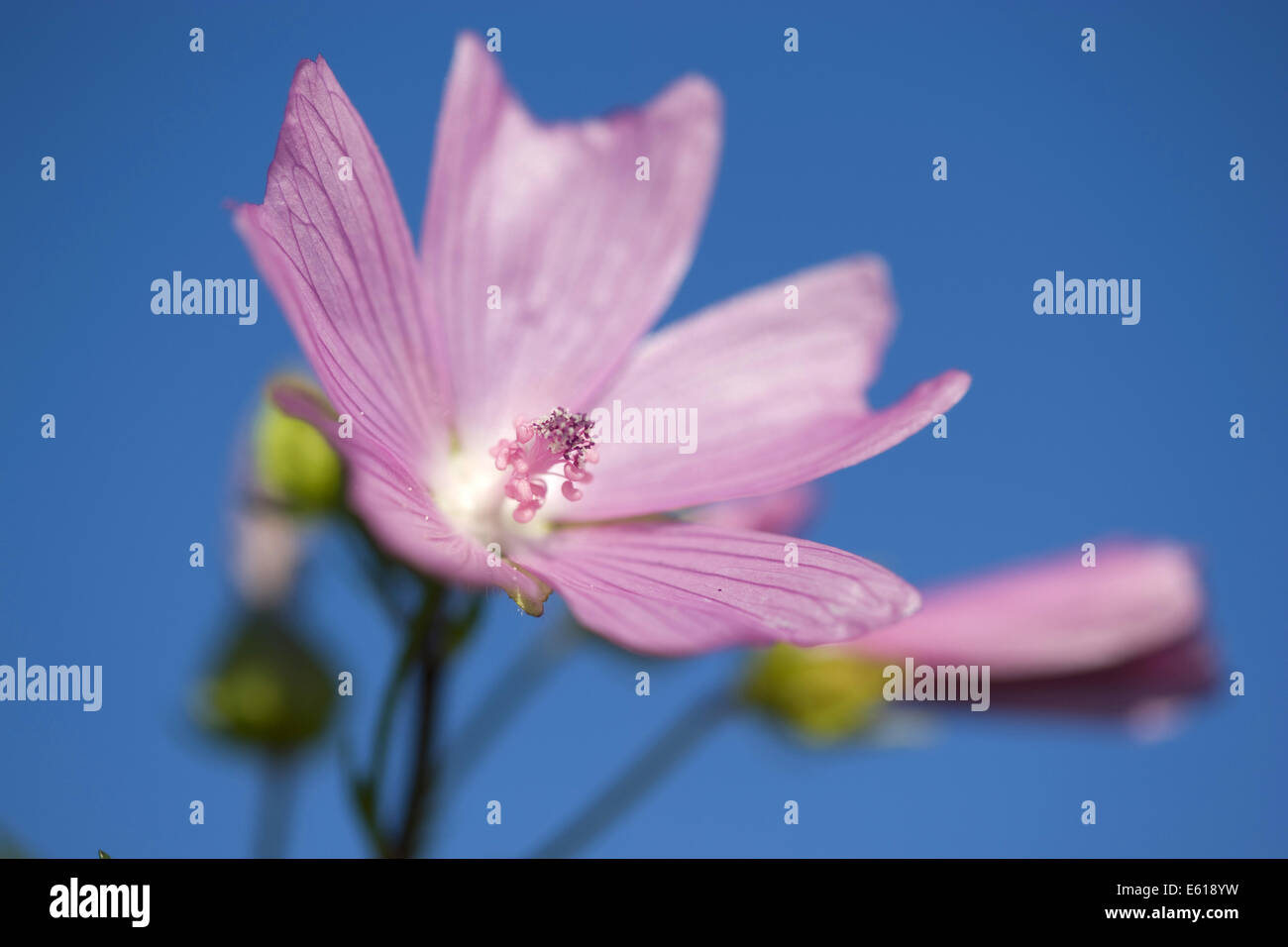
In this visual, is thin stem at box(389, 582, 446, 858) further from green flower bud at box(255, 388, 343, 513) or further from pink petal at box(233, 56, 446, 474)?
green flower bud at box(255, 388, 343, 513)

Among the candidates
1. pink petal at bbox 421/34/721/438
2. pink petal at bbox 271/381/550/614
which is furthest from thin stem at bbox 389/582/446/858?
pink petal at bbox 421/34/721/438

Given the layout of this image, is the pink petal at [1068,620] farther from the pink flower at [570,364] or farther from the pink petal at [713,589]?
the pink petal at [713,589]

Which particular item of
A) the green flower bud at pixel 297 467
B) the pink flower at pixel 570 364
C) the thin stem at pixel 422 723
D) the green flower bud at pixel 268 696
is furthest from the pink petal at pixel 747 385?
the green flower bud at pixel 268 696
